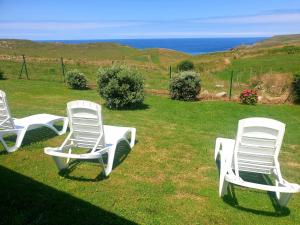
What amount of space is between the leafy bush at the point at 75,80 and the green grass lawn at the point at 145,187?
7693 millimetres

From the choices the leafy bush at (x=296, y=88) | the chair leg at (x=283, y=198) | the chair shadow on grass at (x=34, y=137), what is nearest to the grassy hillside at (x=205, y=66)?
the leafy bush at (x=296, y=88)

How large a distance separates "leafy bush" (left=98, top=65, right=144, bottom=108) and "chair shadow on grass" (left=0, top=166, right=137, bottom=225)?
6620 millimetres

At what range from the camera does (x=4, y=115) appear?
6.50 metres

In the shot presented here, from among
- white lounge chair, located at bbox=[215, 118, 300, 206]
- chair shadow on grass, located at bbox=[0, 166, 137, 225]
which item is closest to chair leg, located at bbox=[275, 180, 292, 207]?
white lounge chair, located at bbox=[215, 118, 300, 206]

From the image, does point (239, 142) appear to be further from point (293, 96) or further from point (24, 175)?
point (293, 96)

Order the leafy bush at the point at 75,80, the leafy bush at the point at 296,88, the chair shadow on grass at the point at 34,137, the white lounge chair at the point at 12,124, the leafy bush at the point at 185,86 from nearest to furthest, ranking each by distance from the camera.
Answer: the white lounge chair at the point at 12,124 → the chair shadow on grass at the point at 34,137 → the leafy bush at the point at 296,88 → the leafy bush at the point at 185,86 → the leafy bush at the point at 75,80

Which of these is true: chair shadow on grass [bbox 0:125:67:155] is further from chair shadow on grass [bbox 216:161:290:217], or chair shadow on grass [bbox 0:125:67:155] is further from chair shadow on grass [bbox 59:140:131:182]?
chair shadow on grass [bbox 216:161:290:217]

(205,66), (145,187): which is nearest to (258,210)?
(145,187)

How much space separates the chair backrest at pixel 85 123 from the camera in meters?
5.34

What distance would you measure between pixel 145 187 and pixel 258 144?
205 centimetres

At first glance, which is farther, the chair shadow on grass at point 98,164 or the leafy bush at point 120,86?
the leafy bush at point 120,86

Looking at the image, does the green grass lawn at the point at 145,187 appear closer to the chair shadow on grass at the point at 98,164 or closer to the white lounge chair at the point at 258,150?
the chair shadow on grass at the point at 98,164

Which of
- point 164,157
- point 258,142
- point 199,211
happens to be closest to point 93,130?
point 164,157

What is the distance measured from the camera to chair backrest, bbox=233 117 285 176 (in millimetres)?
4609
